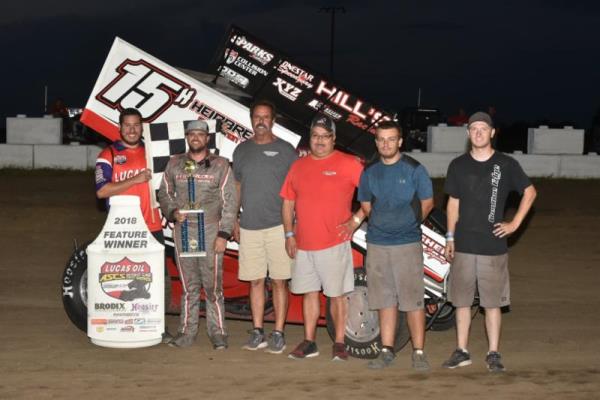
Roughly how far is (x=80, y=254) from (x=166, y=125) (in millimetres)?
1167

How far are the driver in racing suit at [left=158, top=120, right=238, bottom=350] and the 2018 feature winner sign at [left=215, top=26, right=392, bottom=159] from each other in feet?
5.08

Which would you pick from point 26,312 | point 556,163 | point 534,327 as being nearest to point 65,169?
point 556,163

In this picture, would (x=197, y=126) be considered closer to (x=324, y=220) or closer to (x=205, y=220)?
(x=205, y=220)

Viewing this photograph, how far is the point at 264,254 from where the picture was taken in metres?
6.95

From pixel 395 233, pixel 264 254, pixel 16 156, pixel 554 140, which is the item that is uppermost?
pixel 554 140

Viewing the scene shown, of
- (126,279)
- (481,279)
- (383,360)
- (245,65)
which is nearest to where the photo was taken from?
(481,279)

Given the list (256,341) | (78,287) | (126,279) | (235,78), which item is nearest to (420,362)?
(256,341)

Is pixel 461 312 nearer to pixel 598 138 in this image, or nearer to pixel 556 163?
pixel 556 163

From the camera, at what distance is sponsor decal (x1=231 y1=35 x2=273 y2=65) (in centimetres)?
888

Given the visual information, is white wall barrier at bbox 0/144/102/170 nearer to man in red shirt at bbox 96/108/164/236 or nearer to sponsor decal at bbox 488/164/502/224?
man in red shirt at bbox 96/108/164/236

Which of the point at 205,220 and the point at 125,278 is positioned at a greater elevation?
the point at 205,220

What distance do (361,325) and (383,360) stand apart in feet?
1.33

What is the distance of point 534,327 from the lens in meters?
8.04

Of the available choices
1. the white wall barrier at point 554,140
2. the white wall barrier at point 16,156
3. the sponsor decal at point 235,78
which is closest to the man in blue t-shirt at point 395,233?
the sponsor decal at point 235,78
